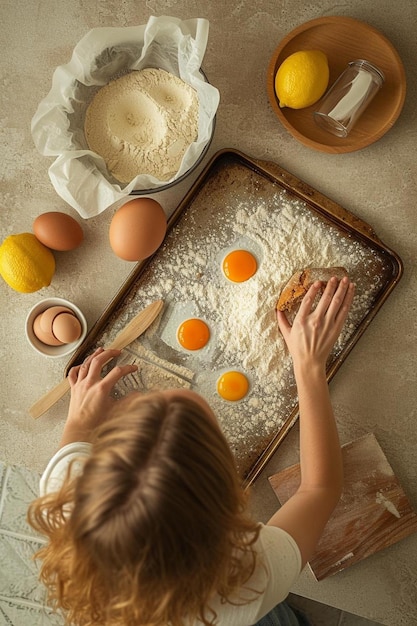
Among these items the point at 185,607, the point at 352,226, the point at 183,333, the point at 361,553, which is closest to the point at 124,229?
the point at 183,333

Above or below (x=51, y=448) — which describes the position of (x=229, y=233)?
above

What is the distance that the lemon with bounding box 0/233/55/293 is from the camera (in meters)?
1.16

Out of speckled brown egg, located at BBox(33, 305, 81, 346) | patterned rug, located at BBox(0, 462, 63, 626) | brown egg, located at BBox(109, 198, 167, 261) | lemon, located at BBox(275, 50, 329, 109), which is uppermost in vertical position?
lemon, located at BBox(275, 50, 329, 109)

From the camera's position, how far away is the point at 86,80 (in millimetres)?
1149

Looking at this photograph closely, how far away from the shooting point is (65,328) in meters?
1.16

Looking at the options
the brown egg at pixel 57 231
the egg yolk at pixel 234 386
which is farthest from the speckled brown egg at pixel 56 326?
the egg yolk at pixel 234 386

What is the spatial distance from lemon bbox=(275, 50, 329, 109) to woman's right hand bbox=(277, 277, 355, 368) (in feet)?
1.18

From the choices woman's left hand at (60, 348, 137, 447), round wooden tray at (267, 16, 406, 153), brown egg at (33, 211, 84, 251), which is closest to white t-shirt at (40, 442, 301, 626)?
woman's left hand at (60, 348, 137, 447)

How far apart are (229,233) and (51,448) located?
1.95 feet

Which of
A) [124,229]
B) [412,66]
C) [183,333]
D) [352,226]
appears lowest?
[183,333]

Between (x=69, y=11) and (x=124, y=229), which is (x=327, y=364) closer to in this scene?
(x=124, y=229)

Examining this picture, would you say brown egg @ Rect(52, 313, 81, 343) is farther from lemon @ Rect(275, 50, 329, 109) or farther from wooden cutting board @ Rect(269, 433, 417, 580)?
lemon @ Rect(275, 50, 329, 109)

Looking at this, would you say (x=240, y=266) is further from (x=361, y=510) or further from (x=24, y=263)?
(x=361, y=510)

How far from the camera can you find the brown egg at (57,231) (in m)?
1.17
